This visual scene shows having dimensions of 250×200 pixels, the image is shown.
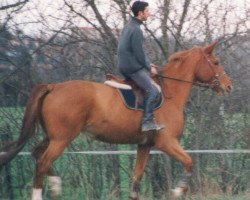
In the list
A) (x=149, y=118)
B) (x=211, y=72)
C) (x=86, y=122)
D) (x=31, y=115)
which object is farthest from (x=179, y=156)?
(x=31, y=115)

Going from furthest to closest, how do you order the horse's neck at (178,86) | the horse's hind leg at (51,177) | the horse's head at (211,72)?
the horse's head at (211,72)
the horse's neck at (178,86)
the horse's hind leg at (51,177)

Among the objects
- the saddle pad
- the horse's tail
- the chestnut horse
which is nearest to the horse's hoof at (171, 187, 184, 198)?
the chestnut horse

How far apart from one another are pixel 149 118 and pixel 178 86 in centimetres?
90

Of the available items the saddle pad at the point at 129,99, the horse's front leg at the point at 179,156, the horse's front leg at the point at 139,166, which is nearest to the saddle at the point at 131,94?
the saddle pad at the point at 129,99

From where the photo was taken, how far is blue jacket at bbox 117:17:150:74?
9734 mm

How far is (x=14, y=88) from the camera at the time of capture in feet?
41.0

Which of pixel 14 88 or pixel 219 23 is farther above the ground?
pixel 219 23

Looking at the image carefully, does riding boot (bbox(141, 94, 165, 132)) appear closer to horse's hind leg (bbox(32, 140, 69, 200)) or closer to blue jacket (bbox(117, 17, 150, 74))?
blue jacket (bbox(117, 17, 150, 74))

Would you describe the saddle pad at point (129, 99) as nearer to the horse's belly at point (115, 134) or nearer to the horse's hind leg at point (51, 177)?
the horse's belly at point (115, 134)

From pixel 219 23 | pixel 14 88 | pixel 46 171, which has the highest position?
pixel 219 23

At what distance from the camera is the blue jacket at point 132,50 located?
9.73 m

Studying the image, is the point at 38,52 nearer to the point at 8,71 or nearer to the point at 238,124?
the point at 8,71

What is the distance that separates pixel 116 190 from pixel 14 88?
2529mm

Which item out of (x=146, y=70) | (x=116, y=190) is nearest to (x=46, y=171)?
(x=146, y=70)
